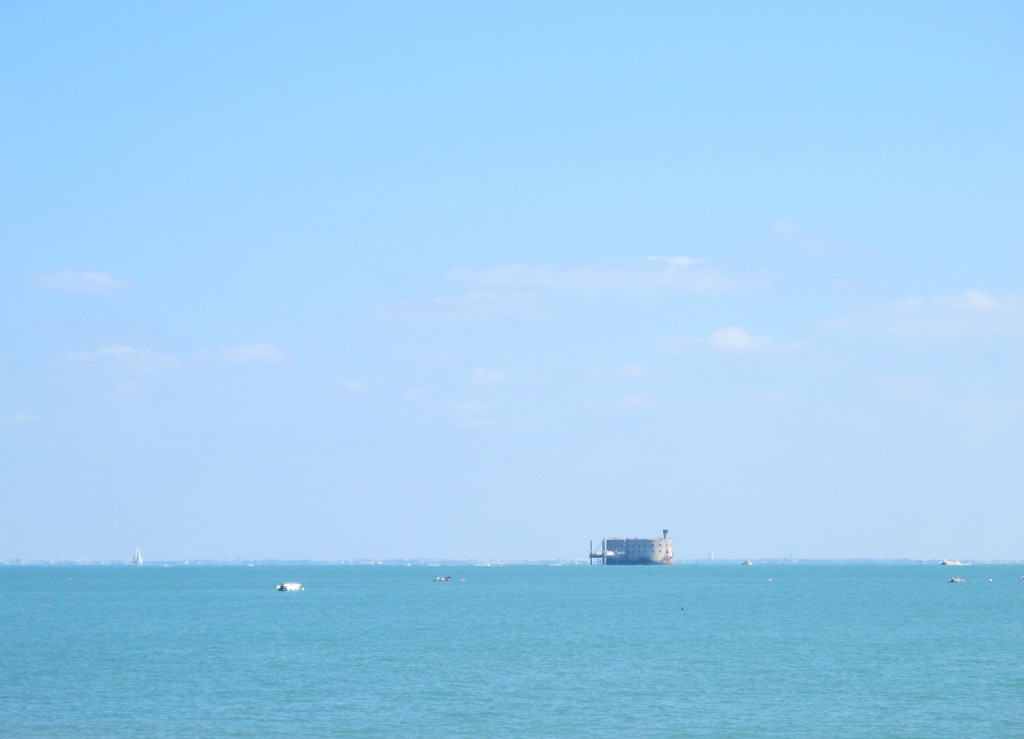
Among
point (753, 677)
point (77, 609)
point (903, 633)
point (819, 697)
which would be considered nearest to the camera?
point (819, 697)

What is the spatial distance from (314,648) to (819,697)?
40.7 meters

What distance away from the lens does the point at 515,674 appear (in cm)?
7531

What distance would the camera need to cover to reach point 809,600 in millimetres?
168125

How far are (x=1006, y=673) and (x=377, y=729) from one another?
41711mm

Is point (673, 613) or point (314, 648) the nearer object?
point (314, 648)

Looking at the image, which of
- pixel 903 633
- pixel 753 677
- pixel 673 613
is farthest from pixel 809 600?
pixel 753 677

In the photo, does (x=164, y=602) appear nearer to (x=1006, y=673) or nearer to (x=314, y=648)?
(x=314, y=648)

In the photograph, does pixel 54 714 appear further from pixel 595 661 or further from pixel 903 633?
pixel 903 633

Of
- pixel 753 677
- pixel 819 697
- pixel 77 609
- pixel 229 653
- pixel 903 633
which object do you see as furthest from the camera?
pixel 77 609

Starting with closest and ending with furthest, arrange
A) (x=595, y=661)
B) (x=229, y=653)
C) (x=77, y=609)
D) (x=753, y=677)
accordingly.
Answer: (x=753, y=677) < (x=595, y=661) < (x=229, y=653) < (x=77, y=609)

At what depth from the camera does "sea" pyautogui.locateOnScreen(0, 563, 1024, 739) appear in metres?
57.5

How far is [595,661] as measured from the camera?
8225cm

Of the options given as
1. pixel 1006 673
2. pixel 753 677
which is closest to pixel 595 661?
pixel 753 677

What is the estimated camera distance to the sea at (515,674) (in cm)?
5750
